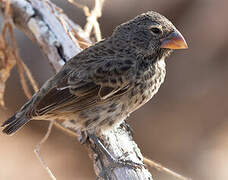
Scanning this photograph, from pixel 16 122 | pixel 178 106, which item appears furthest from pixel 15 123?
pixel 178 106

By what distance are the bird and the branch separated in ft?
0.43

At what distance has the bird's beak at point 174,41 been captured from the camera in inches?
189

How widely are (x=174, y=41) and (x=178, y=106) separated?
11.7 feet

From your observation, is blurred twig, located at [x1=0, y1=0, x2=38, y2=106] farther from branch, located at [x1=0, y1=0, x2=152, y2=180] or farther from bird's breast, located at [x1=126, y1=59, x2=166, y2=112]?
bird's breast, located at [x1=126, y1=59, x2=166, y2=112]

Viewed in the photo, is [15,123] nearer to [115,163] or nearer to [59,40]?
[59,40]

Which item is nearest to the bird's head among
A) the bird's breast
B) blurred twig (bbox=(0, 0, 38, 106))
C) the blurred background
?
the bird's breast

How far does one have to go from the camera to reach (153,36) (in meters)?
4.88

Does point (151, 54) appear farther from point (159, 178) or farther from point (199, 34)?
point (199, 34)

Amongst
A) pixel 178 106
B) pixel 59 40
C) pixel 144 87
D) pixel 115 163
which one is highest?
pixel 59 40

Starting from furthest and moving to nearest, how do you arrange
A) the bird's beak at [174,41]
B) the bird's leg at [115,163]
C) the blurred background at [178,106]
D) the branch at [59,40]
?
1. the blurred background at [178,106]
2. the bird's beak at [174,41]
3. the branch at [59,40]
4. the bird's leg at [115,163]

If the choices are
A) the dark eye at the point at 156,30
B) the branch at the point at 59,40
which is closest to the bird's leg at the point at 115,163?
the branch at the point at 59,40

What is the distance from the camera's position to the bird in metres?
4.66

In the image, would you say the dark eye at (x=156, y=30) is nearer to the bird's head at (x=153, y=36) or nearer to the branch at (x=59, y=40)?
the bird's head at (x=153, y=36)

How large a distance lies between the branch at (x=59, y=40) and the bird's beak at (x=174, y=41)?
81cm
